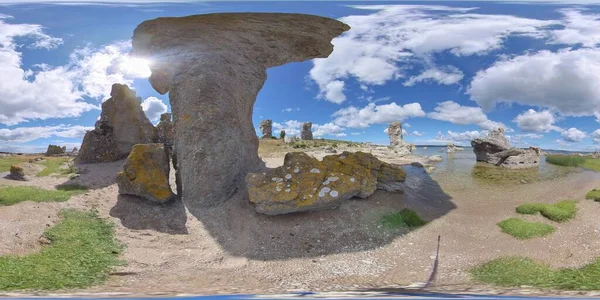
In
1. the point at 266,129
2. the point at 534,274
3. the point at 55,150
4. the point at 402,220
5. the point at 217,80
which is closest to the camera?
the point at 534,274

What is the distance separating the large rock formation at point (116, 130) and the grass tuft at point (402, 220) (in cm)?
1898

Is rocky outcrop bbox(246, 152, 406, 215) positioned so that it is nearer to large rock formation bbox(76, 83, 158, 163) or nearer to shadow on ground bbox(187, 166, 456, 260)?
shadow on ground bbox(187, 166, 456, 260)

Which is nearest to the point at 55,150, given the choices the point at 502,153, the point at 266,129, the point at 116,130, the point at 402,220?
the point at 116,130

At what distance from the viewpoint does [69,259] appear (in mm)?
7945

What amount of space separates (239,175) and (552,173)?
2606 centimetres

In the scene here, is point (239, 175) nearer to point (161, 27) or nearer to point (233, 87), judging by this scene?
point (233, 87)

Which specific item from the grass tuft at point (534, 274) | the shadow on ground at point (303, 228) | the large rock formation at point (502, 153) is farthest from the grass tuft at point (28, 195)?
the large rock formation at point (502, 153)

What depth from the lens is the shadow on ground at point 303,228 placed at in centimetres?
1062

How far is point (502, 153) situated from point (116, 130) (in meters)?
36.8

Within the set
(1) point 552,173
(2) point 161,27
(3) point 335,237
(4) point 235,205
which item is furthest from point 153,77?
(1) point 552,173

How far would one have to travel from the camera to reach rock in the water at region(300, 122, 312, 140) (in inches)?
2650

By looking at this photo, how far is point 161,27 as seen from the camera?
14.5m

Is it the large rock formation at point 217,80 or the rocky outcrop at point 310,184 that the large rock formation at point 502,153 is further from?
the large rock formation at point 217,80

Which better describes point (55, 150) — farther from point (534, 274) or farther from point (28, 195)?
point (534, 274)
